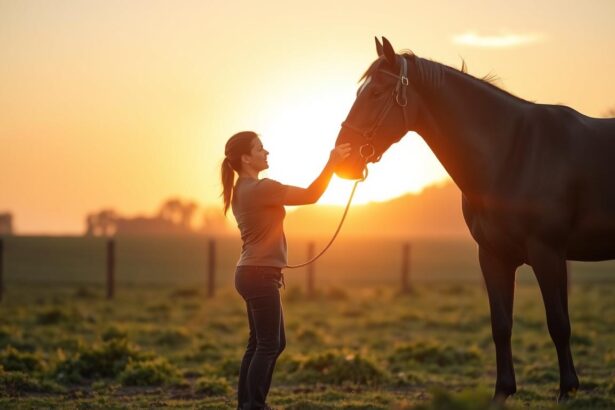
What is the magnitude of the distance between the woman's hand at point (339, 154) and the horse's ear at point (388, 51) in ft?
2.40

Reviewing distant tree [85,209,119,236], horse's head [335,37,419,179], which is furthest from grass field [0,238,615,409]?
distant tree [85,209,119,236]

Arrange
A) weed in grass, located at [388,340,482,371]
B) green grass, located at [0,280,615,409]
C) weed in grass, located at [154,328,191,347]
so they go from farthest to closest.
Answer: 1. weed in grass, located at [154,328,191,347]
2. weed in grass, located at [388,340,482,371]
3. green grass, located at [0,280,615,409]

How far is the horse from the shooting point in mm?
6355

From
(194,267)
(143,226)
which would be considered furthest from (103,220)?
(194,267)

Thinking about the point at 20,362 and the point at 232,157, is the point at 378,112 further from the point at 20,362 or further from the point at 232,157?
the point at 20,362

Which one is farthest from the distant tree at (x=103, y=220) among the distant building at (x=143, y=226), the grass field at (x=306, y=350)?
the grass field at (x=306, y=350)

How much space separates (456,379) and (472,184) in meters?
4.34

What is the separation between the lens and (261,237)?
6520mm

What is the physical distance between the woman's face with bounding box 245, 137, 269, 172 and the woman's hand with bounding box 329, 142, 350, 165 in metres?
0.56

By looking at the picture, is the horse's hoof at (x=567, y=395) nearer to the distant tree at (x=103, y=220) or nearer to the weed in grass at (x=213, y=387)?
the weed in grass at (x=213, y=387)

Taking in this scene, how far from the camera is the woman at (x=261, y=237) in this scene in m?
6.41

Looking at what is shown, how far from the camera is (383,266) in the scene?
57000 mm

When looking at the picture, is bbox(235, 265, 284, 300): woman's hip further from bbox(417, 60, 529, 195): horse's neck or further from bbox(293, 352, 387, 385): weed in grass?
Result: bbox(293, 352, 387, 385): weed in grass

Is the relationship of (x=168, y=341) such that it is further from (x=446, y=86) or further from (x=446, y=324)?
(x=446, y=86)
